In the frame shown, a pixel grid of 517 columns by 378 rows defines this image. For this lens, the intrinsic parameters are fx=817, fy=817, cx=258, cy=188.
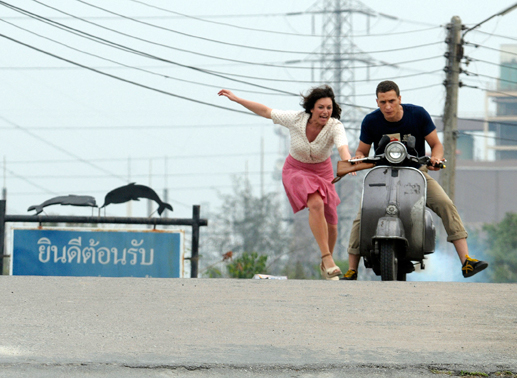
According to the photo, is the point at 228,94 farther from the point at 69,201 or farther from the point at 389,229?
the point at 69,201

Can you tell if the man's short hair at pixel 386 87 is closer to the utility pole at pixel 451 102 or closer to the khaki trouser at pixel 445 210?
the khaki trouser at pixel 445 210

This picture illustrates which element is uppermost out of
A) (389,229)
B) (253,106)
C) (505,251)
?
(253,106)

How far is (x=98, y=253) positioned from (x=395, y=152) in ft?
17.8

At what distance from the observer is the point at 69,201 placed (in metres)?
12.0

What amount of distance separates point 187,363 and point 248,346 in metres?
0.40

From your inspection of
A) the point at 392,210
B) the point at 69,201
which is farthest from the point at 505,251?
the point at 392,210

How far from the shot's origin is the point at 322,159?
23.7 feet

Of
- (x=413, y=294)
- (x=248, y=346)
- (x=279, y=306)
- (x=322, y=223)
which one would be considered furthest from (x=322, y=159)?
(x=248, y=346)

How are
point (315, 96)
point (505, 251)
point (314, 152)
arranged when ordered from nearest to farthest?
point (315, 96), point (314, 152), point (505, 251)

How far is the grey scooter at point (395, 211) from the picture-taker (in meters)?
6.09

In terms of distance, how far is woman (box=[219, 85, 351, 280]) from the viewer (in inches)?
274

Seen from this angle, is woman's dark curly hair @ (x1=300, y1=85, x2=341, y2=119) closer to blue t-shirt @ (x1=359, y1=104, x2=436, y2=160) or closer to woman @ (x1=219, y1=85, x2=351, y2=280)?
woman @ (x1=219, y1=85, x2=351, y2=280)

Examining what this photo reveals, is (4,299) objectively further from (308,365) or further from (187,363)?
(308,365)

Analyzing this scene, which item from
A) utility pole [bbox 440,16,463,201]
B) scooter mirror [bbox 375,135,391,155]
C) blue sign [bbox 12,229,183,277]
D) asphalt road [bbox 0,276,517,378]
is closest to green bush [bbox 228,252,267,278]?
blue sign [bbox 12,229,183,277]
